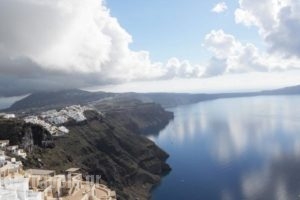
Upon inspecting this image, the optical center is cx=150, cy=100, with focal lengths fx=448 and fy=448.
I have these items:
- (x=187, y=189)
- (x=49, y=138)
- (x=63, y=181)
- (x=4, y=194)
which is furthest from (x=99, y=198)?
(x=187, y=189)

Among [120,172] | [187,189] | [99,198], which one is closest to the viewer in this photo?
[99,198]

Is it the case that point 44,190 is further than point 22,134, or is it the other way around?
point 22,134

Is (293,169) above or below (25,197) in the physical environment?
below

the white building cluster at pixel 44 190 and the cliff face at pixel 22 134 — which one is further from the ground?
the white building cluster at pixel 44 190

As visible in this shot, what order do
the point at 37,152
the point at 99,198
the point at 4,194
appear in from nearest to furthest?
the point at 4,194 < the point at 99,198 < the point at 37,152

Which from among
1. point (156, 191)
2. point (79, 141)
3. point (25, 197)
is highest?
point (25, 197)

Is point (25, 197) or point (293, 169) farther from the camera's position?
point (293, 169)

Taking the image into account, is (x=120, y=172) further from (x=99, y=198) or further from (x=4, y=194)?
(x=4, y=194)

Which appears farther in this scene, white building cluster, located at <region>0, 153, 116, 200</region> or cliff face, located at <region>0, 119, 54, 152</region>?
cliff face, located at <region>0, 119, 54, 152</region>

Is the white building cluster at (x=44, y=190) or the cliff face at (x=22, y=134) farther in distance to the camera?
the cliff face at (x=22, y=134)

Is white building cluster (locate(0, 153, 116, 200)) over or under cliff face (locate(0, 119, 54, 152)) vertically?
over

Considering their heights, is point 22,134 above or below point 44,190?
below
